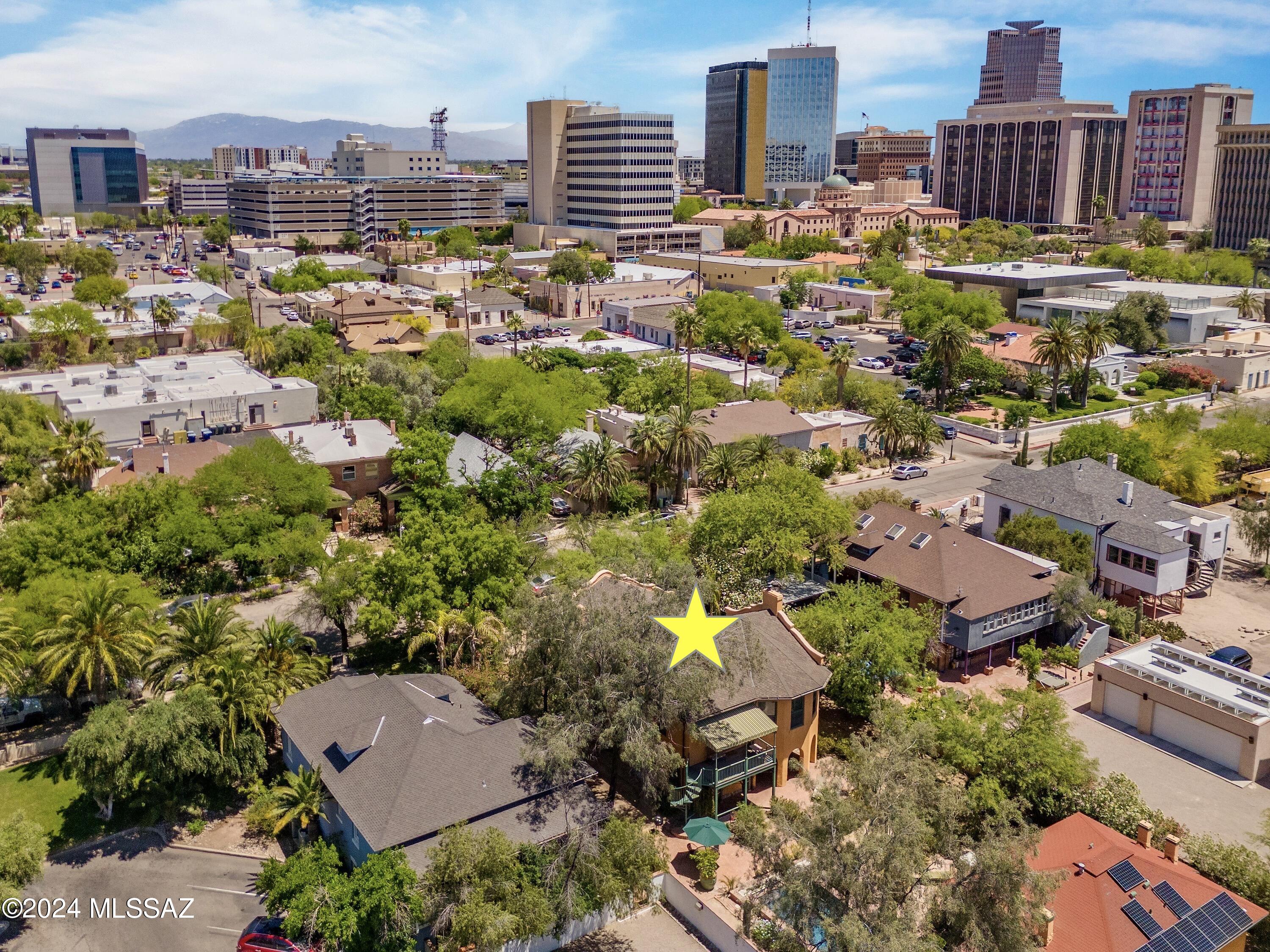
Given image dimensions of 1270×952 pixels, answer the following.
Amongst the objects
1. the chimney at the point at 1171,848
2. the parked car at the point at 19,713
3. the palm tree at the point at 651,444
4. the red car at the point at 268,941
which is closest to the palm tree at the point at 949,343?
the palm tree at the point at 651,444

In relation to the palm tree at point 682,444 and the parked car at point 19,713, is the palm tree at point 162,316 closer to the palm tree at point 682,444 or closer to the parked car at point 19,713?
the palm tree at point 682,444

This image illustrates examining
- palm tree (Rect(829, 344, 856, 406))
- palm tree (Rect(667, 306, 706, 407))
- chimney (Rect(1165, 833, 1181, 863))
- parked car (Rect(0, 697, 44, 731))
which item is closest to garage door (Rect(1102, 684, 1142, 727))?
chimney (Rect(1165, 833, 1181, 863))

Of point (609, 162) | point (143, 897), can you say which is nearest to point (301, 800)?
point (143, 897)

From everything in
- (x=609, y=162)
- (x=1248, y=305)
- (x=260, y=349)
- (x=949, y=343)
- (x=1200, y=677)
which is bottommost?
(x=1200, y=677)

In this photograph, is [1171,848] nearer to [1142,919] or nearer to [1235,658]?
[1142,919]

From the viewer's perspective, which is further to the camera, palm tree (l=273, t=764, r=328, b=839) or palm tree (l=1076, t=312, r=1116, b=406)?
palm tree (l=1076, t=312, r=1116, b=406)

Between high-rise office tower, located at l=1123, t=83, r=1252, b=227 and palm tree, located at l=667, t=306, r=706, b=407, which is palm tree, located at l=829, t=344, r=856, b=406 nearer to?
palm tree, located at l=667, t=306, r=706, b=407
